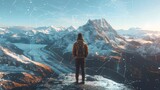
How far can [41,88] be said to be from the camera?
2256cm

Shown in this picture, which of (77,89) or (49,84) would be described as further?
(49,84)

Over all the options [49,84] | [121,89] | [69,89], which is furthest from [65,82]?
[121,89]

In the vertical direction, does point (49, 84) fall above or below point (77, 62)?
below

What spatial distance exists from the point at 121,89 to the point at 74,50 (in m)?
5.51

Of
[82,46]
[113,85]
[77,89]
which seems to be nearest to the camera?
[77,89]

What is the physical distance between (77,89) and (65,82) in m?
3.63

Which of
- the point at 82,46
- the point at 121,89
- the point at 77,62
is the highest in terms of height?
the point at 82,46

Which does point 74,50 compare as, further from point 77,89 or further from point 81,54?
point 77,89

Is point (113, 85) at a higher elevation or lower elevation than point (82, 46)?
lower

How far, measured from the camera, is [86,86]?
23281 mm

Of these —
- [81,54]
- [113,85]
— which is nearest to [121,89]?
[113,85]

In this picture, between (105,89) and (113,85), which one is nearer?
(105,89)

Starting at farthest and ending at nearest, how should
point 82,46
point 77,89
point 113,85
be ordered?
point 113,85 → point 82,46 → point 77,89

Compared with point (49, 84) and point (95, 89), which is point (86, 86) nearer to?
point (95, 89)
